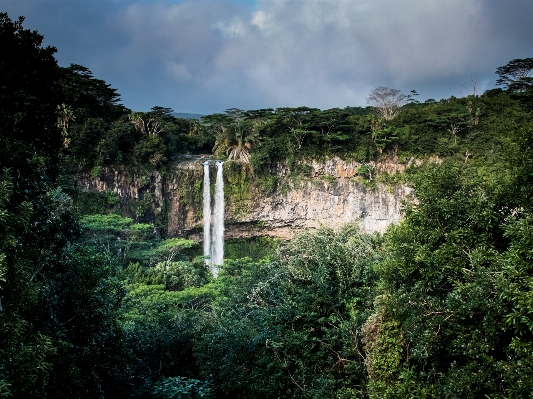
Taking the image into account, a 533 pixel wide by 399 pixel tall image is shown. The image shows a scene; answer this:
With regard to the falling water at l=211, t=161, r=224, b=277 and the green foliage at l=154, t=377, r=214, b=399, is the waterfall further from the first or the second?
the green foliage at l=154, t=377, r=214, b=399

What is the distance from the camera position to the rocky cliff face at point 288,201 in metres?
25.4

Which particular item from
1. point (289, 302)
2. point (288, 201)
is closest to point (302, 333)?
point (289, 302)

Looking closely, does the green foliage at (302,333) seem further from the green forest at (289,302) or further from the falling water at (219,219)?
the falling water at (219,219)

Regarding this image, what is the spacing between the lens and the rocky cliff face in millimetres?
25361

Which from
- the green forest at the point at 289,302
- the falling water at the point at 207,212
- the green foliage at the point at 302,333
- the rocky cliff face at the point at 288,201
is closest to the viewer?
the green forest at the point at 289,302

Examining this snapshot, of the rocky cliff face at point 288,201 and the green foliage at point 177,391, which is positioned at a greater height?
the rocky cliff face at point 288,201

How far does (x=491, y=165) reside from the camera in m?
21.4

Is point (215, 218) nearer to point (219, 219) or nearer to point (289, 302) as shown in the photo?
point (219, 219)

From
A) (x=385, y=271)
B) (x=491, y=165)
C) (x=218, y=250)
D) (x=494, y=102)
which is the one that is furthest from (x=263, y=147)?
(x=385, y=271)

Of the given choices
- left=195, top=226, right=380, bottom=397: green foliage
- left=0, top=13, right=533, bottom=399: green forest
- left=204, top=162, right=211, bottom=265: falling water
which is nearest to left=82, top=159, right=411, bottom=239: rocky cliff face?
left=204, top=162, right=211, bottom=265: falling water

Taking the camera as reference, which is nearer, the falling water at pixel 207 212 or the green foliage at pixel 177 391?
the green foliage at pixel 177 391

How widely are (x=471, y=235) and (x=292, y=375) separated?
14.6 ft

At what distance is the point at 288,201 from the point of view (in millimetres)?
26703

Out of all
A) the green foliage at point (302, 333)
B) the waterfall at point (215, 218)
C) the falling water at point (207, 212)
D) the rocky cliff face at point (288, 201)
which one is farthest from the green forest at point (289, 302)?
the rocky cliff face at point (288, 201)
